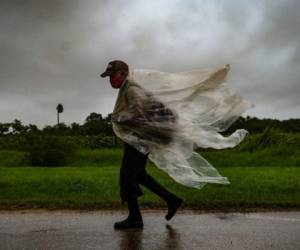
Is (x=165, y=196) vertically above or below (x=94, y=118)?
below

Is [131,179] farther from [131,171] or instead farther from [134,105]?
[134,105]

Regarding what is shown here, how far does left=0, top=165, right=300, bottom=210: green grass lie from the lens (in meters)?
10.3

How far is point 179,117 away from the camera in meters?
8.00

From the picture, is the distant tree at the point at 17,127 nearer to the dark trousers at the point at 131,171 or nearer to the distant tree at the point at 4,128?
the distant tree at the point at 4,128

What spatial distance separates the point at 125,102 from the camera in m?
7.88

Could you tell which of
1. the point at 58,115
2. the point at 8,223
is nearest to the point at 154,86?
the point at 8,223

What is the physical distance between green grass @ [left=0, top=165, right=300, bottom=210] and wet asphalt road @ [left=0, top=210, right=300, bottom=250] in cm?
76

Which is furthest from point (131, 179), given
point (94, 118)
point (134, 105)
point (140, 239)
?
point (94, 118)

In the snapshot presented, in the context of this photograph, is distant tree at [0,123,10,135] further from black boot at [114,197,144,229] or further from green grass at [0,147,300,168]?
black boot at [114,197,144,229]

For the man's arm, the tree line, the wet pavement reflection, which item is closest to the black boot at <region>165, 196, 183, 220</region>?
the wet pavement reflection

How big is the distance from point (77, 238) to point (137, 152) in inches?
51.9

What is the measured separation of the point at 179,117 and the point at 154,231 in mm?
1396

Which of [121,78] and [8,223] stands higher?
[121,78]

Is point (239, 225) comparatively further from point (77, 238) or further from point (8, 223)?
point (8, 223)
